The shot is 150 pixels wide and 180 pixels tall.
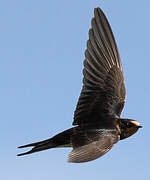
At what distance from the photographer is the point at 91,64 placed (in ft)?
27.8

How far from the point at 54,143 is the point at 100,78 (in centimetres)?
139

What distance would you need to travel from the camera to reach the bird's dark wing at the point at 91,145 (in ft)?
21.1

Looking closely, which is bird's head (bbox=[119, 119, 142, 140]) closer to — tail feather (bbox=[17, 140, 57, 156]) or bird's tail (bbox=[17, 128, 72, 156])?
bird's tail (bbox=[17, 128, 72, 156])

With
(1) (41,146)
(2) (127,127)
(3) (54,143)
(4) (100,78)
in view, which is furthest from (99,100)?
(1) (41,146)

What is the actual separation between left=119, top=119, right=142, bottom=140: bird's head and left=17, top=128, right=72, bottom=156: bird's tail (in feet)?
2.62

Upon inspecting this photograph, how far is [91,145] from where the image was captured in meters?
6.96

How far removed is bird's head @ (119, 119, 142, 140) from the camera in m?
8.00

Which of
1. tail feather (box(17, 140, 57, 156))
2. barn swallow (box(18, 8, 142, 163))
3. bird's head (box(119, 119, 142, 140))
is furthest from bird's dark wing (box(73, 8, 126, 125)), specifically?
tail feather (box(17, 140, 57, 156))

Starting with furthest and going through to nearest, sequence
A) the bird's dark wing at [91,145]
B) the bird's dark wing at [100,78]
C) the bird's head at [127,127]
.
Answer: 1. the bird's dark wing at [100,78]
2. the bird's head at [127,127]
3. the bird's dark wing at [91,145]

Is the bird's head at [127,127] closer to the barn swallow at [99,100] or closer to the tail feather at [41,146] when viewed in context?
the barn swallow at [99,100]

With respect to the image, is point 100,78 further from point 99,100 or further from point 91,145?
point 91,145

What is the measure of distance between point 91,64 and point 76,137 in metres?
1.45

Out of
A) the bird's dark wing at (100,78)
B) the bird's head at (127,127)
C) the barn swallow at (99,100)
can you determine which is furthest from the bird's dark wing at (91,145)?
the bird's dark wing at (100,78)

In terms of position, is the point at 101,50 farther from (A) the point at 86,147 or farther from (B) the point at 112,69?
(A) the point at 86,147
